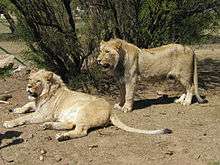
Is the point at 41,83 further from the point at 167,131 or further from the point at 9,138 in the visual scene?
the point at 167,131

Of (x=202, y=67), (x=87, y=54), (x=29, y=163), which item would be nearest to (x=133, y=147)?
(x=29, y=163)

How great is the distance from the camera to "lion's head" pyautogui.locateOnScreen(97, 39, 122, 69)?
915 cm

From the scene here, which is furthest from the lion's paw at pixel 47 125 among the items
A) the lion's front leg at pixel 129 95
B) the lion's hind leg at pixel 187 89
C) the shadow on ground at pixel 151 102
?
the lion's hind leg at pixel 187 89

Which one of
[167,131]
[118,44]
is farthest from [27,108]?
[167,131]

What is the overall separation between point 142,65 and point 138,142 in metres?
2.18

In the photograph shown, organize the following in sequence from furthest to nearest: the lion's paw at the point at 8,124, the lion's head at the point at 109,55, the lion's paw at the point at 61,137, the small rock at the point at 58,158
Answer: the lion's head at the point at 109,55 → the lion's paw at the point at 8,124 → the lion's paw at the point at 61,137 → the small rock at the point at 58,158

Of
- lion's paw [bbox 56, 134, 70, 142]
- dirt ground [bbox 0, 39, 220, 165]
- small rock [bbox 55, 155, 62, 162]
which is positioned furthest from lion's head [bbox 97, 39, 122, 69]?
small rock [bbox 55, 155, 62, 162]

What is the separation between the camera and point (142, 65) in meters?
9.76

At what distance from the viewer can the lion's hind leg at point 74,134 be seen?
26.0ft

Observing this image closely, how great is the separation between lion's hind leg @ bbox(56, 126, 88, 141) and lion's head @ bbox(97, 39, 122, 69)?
4.81ft

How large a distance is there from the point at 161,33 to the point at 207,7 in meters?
→ 1.19

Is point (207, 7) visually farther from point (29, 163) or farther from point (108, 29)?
point (29, 163)

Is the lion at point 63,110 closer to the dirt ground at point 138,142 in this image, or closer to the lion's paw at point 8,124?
the lion's paw at point 8,124

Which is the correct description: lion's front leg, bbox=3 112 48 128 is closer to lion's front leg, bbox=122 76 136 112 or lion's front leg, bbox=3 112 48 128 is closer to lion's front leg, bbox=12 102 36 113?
lion's front leg, bbox=12 102 36 113
